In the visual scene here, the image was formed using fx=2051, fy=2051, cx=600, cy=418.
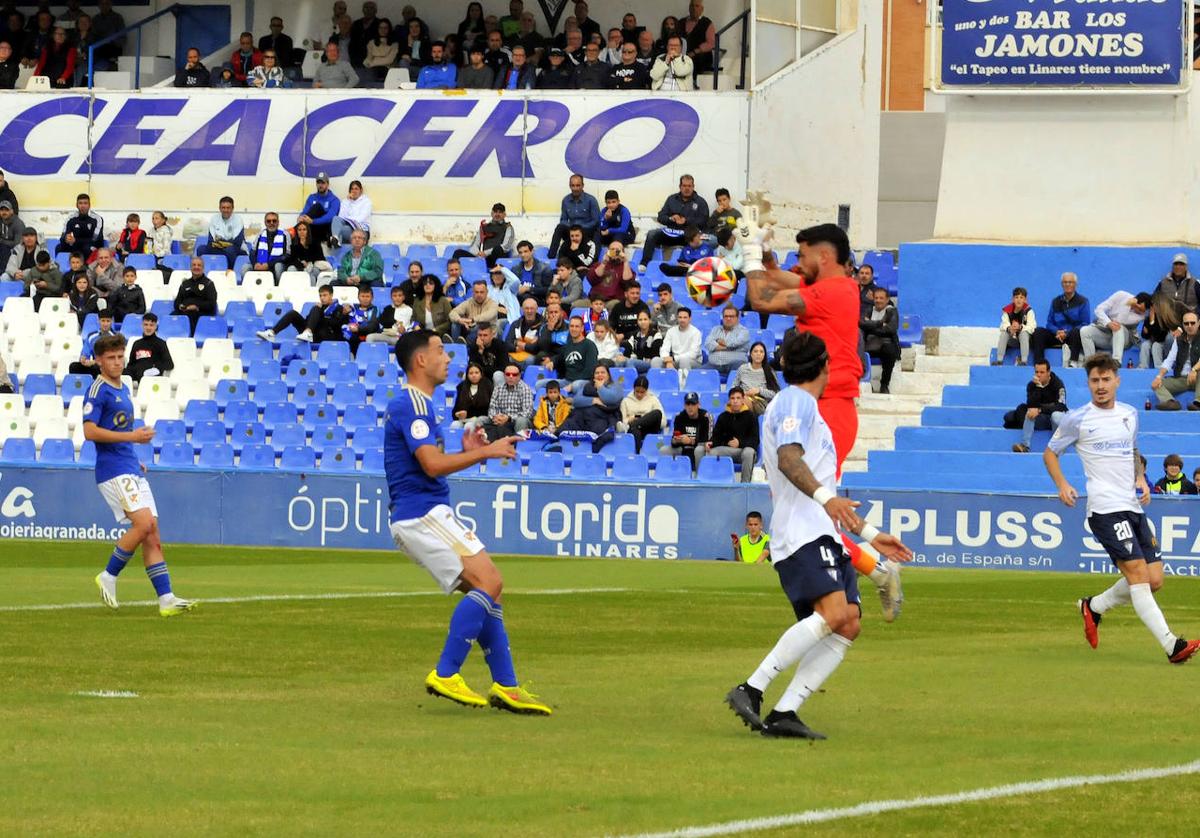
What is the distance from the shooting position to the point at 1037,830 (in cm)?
691

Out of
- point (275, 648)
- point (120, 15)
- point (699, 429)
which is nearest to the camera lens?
point (275, 648)

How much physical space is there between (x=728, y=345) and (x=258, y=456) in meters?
6.57

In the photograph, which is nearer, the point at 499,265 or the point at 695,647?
the point at 695,647

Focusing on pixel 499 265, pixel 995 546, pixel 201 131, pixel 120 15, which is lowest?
pixel 995 546

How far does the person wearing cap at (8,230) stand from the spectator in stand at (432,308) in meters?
8.35

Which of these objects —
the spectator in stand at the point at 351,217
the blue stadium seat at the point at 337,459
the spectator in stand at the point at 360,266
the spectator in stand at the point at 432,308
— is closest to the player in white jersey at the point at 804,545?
the blue stadium seat at the point at 337,459

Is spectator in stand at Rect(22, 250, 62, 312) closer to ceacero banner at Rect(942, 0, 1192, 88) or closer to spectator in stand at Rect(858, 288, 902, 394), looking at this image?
spectator in stand at Rect(858, 288, 902, 394)

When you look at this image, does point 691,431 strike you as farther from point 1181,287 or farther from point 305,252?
point 305,252

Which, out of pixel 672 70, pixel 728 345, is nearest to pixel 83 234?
pixel 672 70

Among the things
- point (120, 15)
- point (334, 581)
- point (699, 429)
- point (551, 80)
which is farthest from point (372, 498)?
point (120, 15)

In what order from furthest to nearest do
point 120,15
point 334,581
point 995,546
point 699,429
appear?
point 120,15 < point 699,429 < point 995,546 < point 334,581

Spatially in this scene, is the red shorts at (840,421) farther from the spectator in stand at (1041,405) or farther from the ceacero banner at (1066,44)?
the ceacero banner at (1066,44)

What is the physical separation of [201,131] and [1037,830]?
31.1 meters

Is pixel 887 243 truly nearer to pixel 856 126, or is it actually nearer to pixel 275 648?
pixel 856 126
